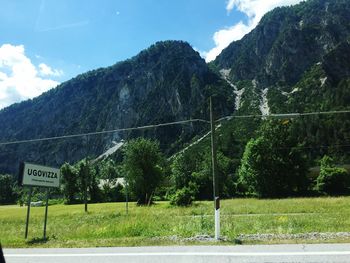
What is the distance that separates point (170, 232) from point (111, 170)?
102 metres

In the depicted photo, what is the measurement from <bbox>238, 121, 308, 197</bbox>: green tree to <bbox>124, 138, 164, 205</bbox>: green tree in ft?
62.2

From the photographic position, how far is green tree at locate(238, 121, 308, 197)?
72812mm

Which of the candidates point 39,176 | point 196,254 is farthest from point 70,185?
point 196,254

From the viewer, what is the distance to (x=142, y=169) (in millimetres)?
62938

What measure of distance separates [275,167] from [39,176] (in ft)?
190

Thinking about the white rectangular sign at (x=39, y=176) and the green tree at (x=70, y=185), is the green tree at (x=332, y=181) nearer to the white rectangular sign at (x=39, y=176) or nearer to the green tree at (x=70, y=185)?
the white rectangular sign at (x=39, y=176)

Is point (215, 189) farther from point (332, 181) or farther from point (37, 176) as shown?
point (332, 181)

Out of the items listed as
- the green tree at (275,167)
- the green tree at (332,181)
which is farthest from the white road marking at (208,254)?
the green tree at (275,167)

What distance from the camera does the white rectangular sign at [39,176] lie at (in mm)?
19547

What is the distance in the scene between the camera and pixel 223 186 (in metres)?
80.5

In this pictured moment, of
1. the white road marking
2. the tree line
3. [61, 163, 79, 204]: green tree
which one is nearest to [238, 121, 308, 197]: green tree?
the tree line

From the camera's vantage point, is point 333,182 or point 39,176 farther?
point 333,182

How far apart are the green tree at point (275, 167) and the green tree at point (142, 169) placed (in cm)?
1895

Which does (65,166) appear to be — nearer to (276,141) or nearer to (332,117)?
(276,141)
